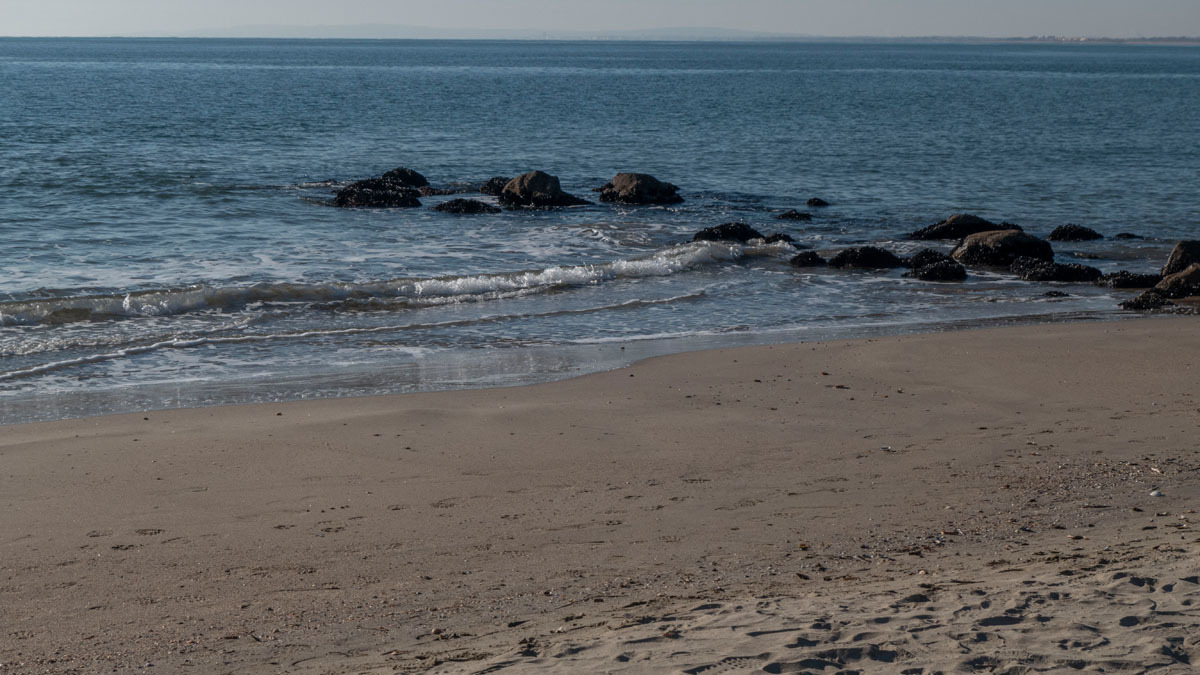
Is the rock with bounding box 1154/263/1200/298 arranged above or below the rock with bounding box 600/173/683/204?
Result: below

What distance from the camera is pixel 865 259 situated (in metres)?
18.6

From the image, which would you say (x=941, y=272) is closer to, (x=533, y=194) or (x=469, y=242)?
(x=469, y=242)

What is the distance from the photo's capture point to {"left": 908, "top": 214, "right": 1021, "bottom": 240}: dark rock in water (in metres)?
21.4

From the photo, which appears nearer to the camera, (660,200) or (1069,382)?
(1069,382)

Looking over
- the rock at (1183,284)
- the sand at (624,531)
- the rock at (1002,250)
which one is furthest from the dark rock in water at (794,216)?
the sand at (624,531)

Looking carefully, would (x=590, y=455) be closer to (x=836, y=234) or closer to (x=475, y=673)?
(x=475, y=673)

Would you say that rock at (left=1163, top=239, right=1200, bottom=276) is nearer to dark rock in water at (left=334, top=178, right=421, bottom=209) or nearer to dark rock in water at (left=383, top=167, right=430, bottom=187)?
dark rock in water at (left=334, top=178, right=421, bottom=209)

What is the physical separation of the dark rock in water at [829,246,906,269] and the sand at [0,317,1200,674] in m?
8.28

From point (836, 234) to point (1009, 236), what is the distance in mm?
4060

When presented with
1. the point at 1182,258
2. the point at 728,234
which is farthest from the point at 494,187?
the point at 1182,258

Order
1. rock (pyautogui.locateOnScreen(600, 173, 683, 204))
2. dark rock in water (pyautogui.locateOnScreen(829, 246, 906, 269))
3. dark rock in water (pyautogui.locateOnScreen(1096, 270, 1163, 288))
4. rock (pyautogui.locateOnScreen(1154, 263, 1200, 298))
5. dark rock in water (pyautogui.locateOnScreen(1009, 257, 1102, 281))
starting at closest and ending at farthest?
rock (pyautogui.locateOnScreen(1154, 263, 1200, 298)), dark rock in water (pyautogui.locateOnScreen(1096, 270, 1163, 288)), dark rock in water (pyautogui.locateOnScreen(1009, 257, 1102, 281)), dark rock in water (pyautogui.locateOnScreen(829, 246, 906, 269)), rock (pyautogui.locateOnScreen(600, 173, 683, 204))

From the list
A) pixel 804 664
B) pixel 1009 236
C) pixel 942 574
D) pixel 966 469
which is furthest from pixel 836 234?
pixel 804 664

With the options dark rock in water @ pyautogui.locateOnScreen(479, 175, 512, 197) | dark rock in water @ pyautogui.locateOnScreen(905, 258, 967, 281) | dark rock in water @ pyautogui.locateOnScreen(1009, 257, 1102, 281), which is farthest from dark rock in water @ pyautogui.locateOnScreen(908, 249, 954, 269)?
dark rock in water @ pyautogui.locateOnScreen(479, 175, 512, 197)

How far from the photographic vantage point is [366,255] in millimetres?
18719
